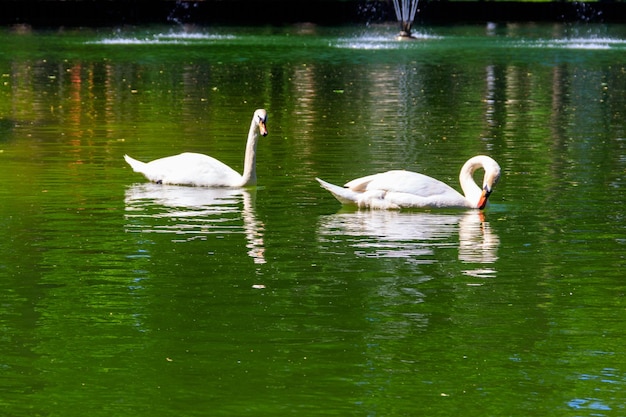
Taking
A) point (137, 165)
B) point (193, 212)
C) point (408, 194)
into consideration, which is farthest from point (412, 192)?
point (137, 165)

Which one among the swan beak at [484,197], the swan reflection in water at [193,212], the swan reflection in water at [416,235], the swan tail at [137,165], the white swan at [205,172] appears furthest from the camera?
the swan tail at [137,165]

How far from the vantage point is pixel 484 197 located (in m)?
15.9

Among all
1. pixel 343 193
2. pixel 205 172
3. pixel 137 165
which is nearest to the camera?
pixel 343 193

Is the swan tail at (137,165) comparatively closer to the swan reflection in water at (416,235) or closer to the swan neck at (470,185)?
the swan reflection in water at (416,235)

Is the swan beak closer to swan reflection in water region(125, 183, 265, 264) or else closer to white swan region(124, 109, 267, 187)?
swan reflection in water region(125, 183, 265, 264)

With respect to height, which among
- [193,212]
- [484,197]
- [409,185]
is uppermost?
[409,185]

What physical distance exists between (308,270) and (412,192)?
3.43 m

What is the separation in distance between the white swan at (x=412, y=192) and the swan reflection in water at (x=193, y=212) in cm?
106

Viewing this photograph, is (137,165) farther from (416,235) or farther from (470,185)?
(416,235)

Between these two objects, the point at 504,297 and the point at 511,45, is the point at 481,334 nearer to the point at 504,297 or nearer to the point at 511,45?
the point at 504,297

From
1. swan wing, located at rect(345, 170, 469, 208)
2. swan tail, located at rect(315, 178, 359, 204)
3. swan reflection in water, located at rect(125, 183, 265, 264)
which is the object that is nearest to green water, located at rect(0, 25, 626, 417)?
swan reflection in water, located at rect(125, 183, 265, 264)

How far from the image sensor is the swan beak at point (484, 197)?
15.9 metres

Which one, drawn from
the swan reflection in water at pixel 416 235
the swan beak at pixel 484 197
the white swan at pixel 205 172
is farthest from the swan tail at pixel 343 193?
the white swan at pixel 205 172

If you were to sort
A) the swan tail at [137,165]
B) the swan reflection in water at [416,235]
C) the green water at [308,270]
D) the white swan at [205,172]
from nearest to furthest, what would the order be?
the green water at [308,270], the swan reflection in water at [416,235], the white swan at [205,172], the swan tail at [137,165]
